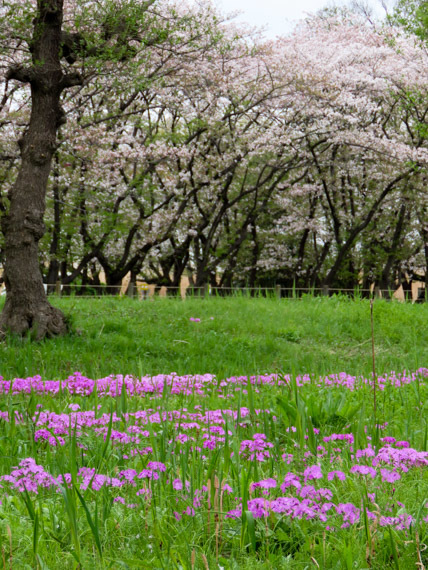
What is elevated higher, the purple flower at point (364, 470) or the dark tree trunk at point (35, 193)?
the dark tree trunk at point (35, 193)

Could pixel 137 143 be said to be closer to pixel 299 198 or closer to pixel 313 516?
pixel 299 198

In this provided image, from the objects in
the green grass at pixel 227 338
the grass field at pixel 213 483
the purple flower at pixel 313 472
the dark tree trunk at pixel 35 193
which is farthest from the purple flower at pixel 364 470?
the dark tree trunk at pixel 35 193

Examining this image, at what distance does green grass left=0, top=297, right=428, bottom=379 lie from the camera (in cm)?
736

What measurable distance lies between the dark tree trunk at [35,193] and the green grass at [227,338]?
0.69 meters

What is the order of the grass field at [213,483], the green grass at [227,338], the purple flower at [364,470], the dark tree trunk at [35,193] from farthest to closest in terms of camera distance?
1. the dark tree trunk at [35,193]
2. the green grass at [227,338]
3. the purple flower at [364,470]
4. the grass field at [213,483]

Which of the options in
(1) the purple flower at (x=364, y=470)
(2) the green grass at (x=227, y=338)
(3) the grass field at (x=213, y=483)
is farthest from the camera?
(2) the green grass at (x=227, y=338)

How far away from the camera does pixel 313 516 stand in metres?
1.91

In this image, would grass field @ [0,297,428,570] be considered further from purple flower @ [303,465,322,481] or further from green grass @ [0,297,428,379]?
green grass @ [0,297,428,379]

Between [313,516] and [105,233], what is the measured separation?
67.4 ft

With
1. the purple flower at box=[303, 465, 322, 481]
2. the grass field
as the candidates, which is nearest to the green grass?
the grass field

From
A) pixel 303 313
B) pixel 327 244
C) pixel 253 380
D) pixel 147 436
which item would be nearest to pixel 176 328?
pixel 303 313

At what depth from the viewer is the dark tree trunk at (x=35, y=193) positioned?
9.28 metres

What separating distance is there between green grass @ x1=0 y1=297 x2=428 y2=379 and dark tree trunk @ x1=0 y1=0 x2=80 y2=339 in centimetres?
69

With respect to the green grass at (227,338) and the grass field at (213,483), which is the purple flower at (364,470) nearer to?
the grass field at (213,483)
